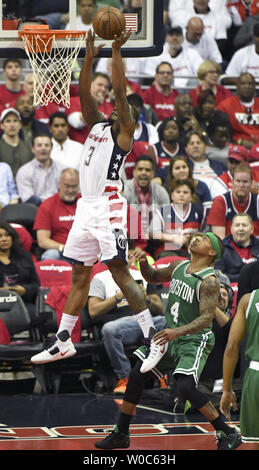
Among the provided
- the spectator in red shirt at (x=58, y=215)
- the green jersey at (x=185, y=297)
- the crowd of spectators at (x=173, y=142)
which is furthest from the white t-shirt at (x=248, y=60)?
the green jersey at (x=185, y=297)

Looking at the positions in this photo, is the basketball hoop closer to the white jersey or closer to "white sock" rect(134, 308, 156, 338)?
the white jersey

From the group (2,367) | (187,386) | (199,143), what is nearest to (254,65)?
(199,143)

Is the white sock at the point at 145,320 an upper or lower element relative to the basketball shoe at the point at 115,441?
upper

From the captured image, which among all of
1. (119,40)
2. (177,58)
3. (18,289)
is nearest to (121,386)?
(18,289)

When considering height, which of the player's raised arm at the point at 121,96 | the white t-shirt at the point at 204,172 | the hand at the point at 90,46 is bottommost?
the white t-shirt at the point at 204,172

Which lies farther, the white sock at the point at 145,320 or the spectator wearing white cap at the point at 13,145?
the spectator wearing white cap at the point at 13,145

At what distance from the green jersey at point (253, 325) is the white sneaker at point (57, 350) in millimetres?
1984

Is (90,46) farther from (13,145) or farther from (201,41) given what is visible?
(201,41)

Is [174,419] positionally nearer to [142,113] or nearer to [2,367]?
[2,367]

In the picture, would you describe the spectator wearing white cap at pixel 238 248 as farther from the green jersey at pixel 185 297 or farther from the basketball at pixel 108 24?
the basketball at pixel 108 24

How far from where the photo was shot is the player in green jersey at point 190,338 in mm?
7410

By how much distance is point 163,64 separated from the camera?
13.9 meters

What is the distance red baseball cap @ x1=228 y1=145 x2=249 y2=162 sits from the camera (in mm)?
12609

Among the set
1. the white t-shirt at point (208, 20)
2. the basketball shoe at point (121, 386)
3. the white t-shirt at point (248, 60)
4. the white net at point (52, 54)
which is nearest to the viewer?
the white net at point (52, 54)
